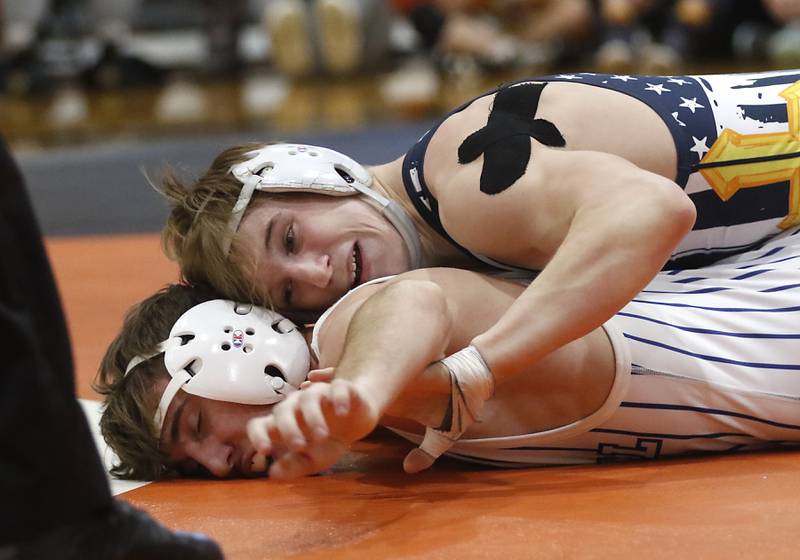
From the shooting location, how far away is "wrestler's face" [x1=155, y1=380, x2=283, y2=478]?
1962mm

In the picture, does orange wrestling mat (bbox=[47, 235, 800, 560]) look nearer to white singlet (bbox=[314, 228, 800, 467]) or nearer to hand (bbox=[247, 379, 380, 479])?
white singlet (bbox=[314, 228, 800, 467])

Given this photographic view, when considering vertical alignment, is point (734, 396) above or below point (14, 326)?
below

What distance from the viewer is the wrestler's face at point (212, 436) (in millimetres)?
1962

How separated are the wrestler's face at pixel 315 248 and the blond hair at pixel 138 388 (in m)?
0.15

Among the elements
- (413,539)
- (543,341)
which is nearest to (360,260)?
(543,341)

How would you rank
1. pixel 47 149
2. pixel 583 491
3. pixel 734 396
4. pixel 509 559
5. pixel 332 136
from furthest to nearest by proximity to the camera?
pixel 47 149 < pixel 332 136 < pixel 734 396 < pixel 583 491 < pixel 509 559

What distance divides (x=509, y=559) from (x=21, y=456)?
625mm

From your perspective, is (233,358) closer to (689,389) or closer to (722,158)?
(689,389)

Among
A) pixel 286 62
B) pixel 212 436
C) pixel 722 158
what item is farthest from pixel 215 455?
pixel 286 62

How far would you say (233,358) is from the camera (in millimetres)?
1938

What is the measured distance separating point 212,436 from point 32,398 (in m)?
0.81

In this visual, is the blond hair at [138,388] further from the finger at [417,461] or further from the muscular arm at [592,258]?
the muscular arm at [592,258]

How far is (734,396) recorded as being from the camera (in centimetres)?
191

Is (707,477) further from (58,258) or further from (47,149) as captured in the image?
(47,149)
